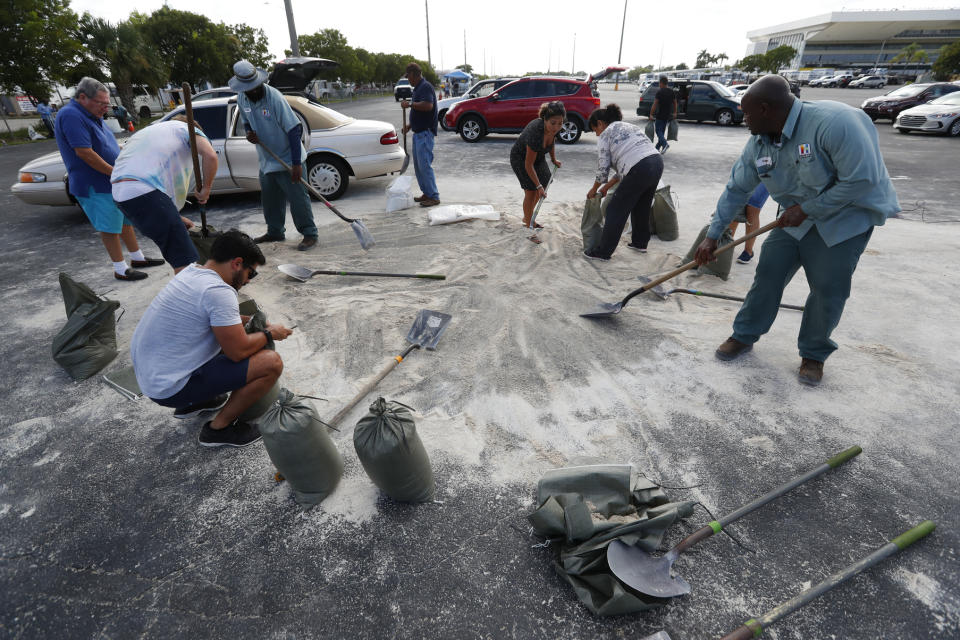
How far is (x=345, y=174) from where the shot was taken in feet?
23.2

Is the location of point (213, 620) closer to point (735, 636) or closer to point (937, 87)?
point (735, 636)

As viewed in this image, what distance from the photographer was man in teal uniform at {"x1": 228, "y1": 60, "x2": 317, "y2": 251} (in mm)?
4605

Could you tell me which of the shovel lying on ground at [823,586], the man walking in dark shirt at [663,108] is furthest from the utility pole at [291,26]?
the shovel lying on ground at [823,586]

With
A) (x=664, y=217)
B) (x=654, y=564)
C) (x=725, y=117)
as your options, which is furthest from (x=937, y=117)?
(x=654, y=564)

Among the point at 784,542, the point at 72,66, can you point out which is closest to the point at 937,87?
the point at 784,542

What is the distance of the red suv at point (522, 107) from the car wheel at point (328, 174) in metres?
6.57

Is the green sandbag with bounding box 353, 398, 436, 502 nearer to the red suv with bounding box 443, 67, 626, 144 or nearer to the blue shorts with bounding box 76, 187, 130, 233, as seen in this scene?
the blue shorts with bounding box 76, 187, 130, 233

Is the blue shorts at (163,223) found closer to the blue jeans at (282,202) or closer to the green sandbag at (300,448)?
the blue jeans at (282,202)

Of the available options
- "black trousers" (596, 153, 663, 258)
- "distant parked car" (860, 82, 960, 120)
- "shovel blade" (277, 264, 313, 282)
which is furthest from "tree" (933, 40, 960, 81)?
"shovel blade" (277, 264, 313, 282)

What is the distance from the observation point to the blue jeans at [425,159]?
6.48 meters

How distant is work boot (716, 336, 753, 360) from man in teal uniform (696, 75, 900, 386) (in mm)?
295

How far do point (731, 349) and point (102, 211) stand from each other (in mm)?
5596

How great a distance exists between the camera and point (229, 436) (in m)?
2.60

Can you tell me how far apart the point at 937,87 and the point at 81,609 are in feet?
82.2
